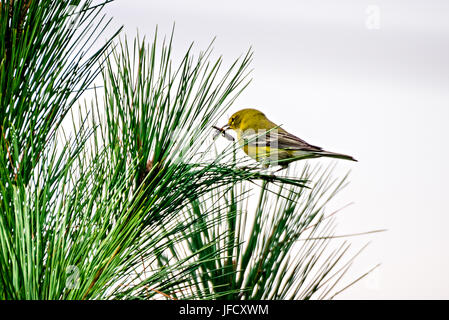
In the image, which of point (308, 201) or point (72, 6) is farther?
point (308, 201)

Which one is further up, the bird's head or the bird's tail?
the bird's head

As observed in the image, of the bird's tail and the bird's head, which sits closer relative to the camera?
the bird's tail

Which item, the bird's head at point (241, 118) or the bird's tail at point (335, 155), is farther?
the bird's head at point (241, 118)

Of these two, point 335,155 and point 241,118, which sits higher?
point 241,118

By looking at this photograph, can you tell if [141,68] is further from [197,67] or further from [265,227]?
[265,227]

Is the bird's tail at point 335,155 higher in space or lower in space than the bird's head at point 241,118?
lower

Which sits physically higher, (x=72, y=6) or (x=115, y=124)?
(x=72, y=6)

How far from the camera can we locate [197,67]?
1.66ft

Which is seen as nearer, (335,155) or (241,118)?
(335,155)
